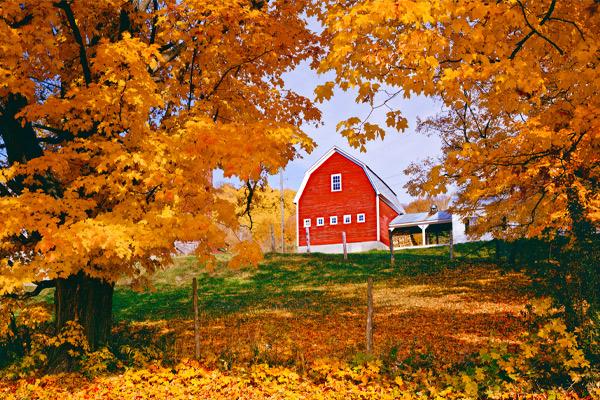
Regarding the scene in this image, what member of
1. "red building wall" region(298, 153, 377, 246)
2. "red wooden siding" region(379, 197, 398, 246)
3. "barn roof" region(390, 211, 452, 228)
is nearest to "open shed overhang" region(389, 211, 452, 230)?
"barn roof" region(390, 211, 452, 228)

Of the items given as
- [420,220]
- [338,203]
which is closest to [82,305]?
[338,203]

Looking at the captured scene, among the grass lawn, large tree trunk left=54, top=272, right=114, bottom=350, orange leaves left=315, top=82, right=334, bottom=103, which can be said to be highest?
orange leaves left=315, top=82, right=334, bottom=103

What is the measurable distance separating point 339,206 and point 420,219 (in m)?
7.30

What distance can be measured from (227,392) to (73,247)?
3.60m

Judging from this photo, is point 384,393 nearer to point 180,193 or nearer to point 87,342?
point 180,193

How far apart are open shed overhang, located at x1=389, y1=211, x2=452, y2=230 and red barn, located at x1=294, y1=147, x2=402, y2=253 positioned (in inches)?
50.6

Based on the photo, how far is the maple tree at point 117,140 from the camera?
A: 769 centimetres

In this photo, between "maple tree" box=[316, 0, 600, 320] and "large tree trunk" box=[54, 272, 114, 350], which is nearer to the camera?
"maple tree" box=[316, 0, 600, 320]

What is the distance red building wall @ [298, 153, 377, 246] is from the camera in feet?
136

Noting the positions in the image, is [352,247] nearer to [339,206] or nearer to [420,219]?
[339,206]

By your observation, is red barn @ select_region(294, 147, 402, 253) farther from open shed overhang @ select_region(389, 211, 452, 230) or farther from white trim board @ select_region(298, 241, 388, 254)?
open shed overhang @ select_region(389, 211, 452, 230)

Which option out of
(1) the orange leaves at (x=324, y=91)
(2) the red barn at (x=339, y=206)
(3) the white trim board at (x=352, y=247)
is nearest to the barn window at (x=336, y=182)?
(2) the red barn at (x=339, y=206)

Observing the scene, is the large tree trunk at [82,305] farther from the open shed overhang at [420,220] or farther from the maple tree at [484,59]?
the open shed overhang at [420,220]

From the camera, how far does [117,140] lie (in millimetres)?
8852
